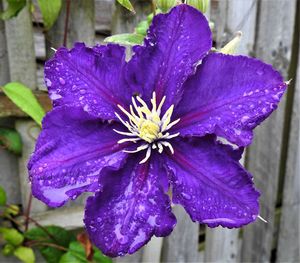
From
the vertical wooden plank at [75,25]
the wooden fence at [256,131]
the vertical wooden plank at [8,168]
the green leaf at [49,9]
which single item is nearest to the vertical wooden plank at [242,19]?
the wooden fence at [256,131]

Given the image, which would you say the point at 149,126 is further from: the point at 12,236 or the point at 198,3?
the point at 12,236

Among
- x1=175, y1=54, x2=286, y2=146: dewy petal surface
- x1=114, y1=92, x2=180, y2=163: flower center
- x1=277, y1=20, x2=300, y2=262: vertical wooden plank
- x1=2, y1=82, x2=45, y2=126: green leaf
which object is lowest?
x1=277, y1=20, x2=300, y2=262: vertical wooden plank

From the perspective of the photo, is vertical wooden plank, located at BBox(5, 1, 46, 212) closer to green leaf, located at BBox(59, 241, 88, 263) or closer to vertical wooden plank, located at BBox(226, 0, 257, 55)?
green leaf, located at BBox(59, 241, 88, 263)

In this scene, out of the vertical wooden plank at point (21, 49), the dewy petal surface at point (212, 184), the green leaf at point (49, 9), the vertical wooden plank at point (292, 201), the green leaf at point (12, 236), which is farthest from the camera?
the vertical wooden plank at point (292, 201)

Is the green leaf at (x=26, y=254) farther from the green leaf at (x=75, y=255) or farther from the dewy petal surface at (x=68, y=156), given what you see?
the dewy petal surface at (x=68, y=156)

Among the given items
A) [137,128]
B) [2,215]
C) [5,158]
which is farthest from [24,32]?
[137,128]

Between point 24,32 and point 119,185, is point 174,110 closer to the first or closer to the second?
point 119,185

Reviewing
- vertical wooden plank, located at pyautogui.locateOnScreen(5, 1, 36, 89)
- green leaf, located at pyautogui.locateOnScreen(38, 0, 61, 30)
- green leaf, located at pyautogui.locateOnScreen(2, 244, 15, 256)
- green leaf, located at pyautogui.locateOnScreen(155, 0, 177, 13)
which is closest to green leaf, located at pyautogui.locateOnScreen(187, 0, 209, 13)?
green leaf, located at pyautogui.locateOnScreen(155, 0, 177, 13)
